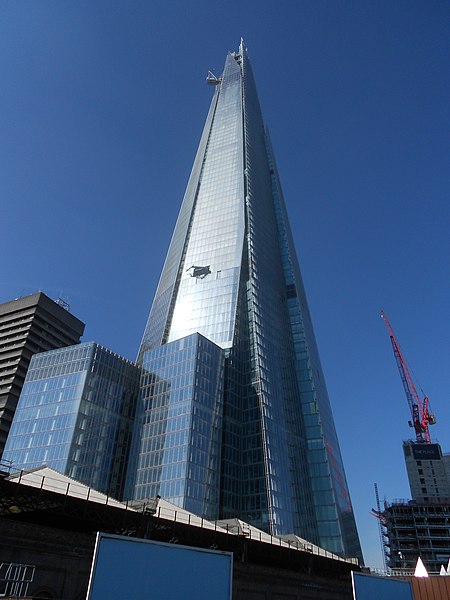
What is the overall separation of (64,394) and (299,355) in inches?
2791

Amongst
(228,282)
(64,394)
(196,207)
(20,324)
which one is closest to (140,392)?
(64,394)

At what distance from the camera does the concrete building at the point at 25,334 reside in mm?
141250

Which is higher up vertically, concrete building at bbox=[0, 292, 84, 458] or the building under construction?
concrete building at bbox=[0, 292, 84, 458]

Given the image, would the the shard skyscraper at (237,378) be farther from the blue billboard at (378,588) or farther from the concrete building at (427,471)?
the blue billboard at (378,588)

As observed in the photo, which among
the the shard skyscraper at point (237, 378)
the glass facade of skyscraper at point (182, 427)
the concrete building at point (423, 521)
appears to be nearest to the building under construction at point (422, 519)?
the concrete building at point (423, 521)

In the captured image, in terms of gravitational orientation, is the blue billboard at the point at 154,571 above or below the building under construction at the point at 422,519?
below

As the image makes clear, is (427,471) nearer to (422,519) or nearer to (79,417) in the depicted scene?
(422,519)

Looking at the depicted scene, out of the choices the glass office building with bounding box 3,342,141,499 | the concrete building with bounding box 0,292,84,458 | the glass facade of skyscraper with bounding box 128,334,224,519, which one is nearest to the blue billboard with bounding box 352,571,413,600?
the glass facade of skyscraper with bounding box 128,334,224,519

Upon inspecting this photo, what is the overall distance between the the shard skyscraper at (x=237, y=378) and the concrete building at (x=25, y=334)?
3400 centimetres

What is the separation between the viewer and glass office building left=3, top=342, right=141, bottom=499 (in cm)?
9612

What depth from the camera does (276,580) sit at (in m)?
41.3

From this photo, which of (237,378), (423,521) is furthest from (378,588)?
(423,521)

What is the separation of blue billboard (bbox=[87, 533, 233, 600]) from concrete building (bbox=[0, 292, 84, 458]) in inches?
5065

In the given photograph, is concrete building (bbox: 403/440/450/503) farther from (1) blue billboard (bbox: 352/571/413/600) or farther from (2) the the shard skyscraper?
(1) blue billboard (bbox: 352/571/413/600)
